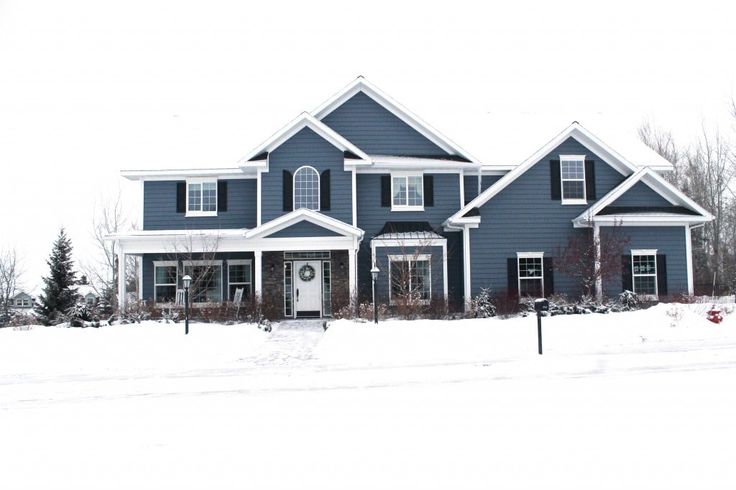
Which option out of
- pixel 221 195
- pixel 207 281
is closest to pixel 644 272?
pixel 207 281

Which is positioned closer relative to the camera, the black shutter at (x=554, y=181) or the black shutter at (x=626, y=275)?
the black shutter at (x=626, y=275)

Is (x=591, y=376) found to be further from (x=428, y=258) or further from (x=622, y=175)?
(x=622, y=175)

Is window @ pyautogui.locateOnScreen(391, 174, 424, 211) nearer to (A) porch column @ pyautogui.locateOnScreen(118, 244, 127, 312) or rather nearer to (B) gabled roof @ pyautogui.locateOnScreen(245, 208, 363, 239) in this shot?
(B) gabled roof @ pyautogui.locateOnScreen(245, 208, 363, 239)

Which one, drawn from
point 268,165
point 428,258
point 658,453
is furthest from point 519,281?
point 658,453

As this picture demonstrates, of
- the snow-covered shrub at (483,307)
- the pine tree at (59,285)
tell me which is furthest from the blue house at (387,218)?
the pine tree at (59,285)

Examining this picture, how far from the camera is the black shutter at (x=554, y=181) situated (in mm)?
24203

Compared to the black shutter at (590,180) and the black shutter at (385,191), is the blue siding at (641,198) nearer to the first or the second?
the black shutter at (590,180)

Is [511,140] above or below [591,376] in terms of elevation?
above

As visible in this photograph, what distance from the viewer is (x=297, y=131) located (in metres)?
23.7

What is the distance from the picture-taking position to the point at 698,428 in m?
7.05

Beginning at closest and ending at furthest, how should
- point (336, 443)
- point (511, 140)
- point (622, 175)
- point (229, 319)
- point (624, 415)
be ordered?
point (336, 443)
point (624, 415)
point (229, 319)
point (622, 175)
point (511, 140)

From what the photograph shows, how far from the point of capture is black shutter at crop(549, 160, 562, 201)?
24.2 meters

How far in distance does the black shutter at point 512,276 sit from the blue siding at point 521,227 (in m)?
0.13

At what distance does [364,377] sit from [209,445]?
16.9 feet
